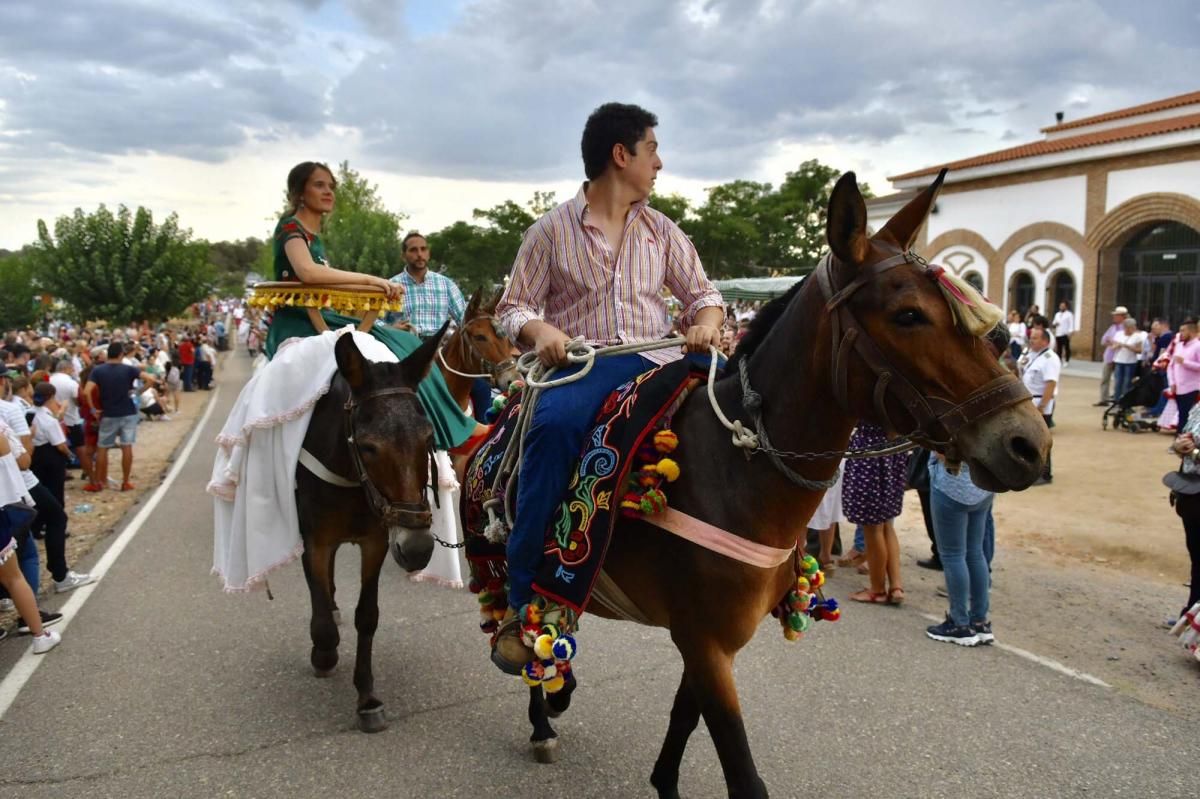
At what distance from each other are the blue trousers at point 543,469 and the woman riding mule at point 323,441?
91 cm

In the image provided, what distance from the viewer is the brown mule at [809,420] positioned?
204 centimetres

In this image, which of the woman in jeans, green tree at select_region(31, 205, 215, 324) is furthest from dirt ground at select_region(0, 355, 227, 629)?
green tree at select_region(31, 205, 215, 324)

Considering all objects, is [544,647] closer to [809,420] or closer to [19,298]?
[809,420]

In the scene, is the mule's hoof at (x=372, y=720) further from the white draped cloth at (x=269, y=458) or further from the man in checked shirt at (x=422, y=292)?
the man in checked shirt at (x=422, y=292)

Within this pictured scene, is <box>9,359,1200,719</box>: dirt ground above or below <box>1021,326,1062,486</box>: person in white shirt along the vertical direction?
below

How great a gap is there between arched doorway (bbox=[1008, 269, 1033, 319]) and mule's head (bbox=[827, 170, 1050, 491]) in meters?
28.9

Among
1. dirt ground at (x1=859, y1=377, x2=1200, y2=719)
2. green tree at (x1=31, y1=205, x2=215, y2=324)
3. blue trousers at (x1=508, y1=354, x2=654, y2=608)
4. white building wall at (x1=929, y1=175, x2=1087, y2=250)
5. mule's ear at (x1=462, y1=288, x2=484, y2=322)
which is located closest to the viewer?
blue trousers at (x1=508, y1=354, x2=654, y2=608)

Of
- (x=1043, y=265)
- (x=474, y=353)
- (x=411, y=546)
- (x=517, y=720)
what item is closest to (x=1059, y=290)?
(x=1043, y=265)

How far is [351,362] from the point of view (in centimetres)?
376

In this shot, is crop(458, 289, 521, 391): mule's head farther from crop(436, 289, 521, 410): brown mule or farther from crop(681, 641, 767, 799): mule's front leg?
crop(681, 641, 767, 799): mule's front leg

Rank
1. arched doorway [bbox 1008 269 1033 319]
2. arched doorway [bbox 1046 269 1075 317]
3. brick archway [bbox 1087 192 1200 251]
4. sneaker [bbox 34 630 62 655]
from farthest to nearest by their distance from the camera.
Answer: arched doorway [bbox 1008 269 1033 319], arched doorway [bbox 1046 269 1075 317], brick archway [bbox 1087 192 1200 251], sneaker [bbox 34 630 62 655]

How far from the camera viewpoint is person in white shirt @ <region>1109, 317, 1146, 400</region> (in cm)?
1509

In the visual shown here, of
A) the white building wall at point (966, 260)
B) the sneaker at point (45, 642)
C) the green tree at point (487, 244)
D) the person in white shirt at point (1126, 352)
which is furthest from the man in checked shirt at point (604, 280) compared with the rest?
the green tree at point (487, 244)

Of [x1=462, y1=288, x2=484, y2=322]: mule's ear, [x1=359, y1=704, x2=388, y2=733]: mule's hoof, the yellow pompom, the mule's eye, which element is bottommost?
[x1=359, y1=704, x2=388, y2=733]: mule's hoof
